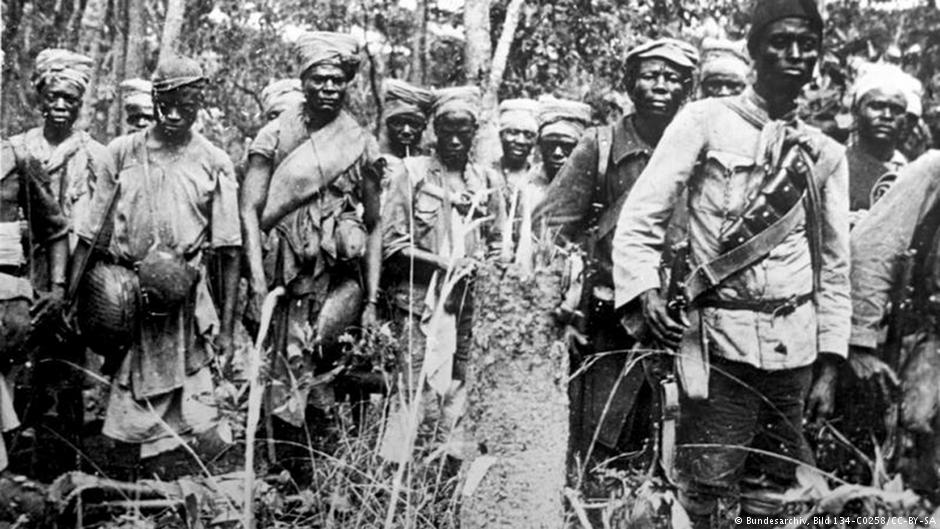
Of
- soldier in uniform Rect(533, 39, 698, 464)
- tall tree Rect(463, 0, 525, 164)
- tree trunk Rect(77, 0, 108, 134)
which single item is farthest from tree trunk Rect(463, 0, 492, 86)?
soldier in uniform Rect(533, 39, 698, 464)

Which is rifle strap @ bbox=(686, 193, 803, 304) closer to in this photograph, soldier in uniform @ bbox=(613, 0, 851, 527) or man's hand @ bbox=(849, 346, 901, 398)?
soldier in uniform @ bbox=(613, 0, 851, 527)

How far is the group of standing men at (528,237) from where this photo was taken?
362cm

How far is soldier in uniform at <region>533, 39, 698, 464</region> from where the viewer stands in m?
4.40

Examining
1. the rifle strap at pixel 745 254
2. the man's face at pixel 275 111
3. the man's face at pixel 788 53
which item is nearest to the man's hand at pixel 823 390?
the rifle strap at pixel 745 254

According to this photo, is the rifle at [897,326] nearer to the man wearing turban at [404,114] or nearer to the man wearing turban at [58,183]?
the man wearing turban at [404,114]

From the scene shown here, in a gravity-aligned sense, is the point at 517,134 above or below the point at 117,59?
below

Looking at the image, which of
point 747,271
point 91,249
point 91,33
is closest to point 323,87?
point 91,249

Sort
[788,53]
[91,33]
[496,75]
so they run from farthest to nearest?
[496,75] < [91,33] < [788,53]

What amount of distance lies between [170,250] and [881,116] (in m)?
3.14

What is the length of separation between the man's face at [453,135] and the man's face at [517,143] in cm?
38

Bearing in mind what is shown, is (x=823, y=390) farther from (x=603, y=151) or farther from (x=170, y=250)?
(x=170, y=250)

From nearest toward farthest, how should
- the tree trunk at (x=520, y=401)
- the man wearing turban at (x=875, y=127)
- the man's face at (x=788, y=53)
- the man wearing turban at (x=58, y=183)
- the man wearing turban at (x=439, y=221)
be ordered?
the tree trunk at (x=520, y=401) < the man's face at (x=788, y=53) < the man wearing turban at (x=875, y=127) < the man wearing turban at (x=58, y=183) < the man wearing turban at (x=439, y=221)

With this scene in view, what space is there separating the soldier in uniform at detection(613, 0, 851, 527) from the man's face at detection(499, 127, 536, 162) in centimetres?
232

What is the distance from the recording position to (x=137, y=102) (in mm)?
6965
